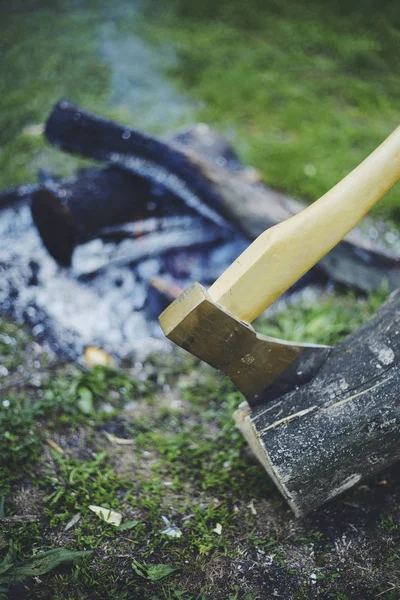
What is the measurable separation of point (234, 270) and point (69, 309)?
1787 mm

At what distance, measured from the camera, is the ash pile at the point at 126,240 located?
320 cm

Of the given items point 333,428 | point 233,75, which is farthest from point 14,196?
point 233,75

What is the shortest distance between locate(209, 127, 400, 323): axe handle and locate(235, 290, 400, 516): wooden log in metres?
0.45

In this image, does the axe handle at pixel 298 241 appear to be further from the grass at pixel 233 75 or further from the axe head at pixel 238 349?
the grass at pixel 233 75

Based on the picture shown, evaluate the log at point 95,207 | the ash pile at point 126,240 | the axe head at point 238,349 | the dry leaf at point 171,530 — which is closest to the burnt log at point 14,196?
the ash pile at point 126,240

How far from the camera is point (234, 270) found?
1.89 meters

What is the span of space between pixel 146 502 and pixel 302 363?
93 centimetres

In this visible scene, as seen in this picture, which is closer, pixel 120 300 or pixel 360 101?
pixel 120 300

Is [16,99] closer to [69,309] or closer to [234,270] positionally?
[69,309]

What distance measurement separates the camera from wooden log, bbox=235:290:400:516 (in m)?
1.89

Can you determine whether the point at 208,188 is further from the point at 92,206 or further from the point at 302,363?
the point at 302,363

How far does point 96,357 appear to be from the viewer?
3.00 m

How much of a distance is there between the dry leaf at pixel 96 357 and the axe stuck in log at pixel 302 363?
1.22 metres

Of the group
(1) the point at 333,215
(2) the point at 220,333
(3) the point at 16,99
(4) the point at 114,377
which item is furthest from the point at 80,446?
(3) the point at 16,99
